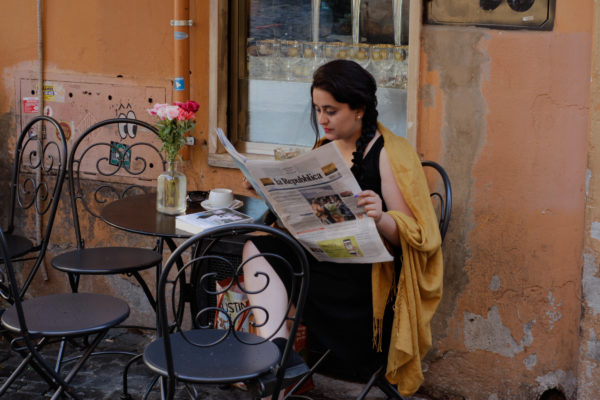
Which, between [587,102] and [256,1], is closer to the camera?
[587,102]

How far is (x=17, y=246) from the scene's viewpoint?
12.8ft

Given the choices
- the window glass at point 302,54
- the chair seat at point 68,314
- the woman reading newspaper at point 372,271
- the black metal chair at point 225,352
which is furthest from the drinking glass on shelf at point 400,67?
the chair seat at point 68,314

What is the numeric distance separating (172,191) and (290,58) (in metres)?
1.22

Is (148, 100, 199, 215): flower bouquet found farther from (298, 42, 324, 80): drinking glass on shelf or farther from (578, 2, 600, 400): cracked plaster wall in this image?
(578, 2, 600, 400): cracked plaster wall

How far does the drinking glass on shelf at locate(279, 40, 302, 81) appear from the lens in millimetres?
4168

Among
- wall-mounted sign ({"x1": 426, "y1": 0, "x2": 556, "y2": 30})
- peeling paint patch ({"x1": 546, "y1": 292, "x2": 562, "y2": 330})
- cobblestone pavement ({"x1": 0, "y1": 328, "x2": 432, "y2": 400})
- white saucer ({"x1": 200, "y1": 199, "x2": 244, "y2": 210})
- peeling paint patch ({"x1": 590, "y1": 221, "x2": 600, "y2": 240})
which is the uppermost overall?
wall-mounted sign ({"x1": 426, "y1": 0, "x2": 556, "y2": 30})

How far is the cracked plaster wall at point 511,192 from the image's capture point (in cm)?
330

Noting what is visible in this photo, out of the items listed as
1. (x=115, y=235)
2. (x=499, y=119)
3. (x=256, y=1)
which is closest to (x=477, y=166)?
(x=499, y=119)

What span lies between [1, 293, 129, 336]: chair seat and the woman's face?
1068 millimetres

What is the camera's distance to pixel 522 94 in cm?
336

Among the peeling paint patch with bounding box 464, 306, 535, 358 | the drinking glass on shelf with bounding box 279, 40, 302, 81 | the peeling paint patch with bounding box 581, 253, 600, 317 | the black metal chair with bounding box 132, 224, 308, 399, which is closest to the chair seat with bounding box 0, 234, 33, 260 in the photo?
the black metal chair with bounding box 132, 224, 308, 399

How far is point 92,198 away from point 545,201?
265 centimetres

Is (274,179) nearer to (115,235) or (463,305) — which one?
(463,305)

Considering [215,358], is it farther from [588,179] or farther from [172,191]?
[588,179]
